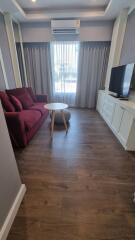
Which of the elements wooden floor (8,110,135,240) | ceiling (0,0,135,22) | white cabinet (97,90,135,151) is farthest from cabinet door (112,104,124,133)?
ceiling (0,0,135,22)

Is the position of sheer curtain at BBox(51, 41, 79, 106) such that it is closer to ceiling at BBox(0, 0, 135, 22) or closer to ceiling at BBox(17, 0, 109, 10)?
ceiling at BBox(0, 0, 135, 22)

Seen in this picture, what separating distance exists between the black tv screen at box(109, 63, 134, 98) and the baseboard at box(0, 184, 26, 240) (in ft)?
8.46

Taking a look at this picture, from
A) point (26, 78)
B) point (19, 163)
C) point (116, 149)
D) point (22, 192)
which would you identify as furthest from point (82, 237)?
point (26, 78)

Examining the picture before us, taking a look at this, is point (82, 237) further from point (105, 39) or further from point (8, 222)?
point (105, 39)

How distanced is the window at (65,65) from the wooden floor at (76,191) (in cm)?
267

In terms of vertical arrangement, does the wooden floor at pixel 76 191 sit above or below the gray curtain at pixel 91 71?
below

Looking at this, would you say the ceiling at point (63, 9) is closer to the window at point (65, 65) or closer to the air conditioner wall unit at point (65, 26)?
the air conditioner wall unit at point (65, 26)

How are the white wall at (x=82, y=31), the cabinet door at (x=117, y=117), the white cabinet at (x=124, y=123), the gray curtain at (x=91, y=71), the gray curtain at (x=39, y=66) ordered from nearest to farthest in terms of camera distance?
the white cabinet at (x=124, y=123) → the cabinet door at (x=117, y=117) → the white wall at (x=82, y=31) → the gray curtain at (x=91, y=71) → the gray curtain at (x=39, y=66)

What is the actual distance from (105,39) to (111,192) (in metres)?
4.11

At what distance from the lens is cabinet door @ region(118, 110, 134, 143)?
201 cm

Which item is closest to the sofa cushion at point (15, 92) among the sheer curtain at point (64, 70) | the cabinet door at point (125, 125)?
the sheer curtain at point (64, 70)

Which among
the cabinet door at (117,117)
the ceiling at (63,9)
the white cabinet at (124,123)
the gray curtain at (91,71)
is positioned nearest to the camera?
the white cabinet at (124,123)

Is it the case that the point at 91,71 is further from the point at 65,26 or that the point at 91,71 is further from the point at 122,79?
the point at 122,79

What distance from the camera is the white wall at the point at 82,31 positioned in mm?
3631
